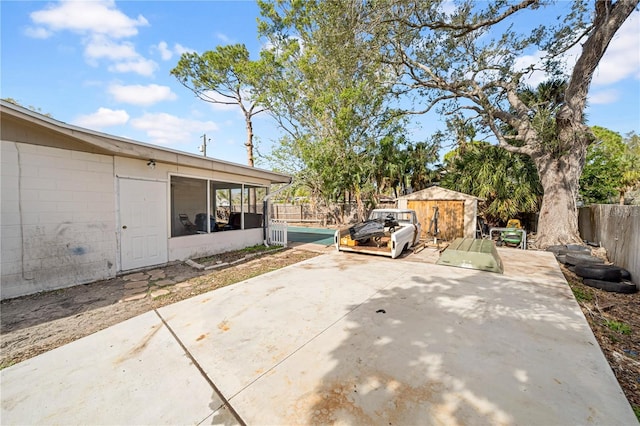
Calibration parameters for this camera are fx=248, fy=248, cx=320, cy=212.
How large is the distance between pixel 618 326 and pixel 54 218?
879 centimetres

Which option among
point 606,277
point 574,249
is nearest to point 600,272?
point 606,277

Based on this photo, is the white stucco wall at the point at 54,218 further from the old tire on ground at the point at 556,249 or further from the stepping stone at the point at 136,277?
the old tire on ground at the point at 556,249

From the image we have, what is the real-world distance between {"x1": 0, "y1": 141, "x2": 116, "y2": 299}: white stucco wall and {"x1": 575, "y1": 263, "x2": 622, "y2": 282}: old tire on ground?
31.9ft

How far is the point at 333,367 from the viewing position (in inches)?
87.9

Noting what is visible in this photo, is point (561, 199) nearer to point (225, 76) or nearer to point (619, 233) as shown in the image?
point (619, 233)

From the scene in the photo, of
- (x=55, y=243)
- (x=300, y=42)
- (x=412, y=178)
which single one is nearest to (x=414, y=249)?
(x=412, y=178)

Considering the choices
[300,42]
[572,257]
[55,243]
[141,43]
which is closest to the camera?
[55,243]

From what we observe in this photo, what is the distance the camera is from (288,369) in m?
2.22

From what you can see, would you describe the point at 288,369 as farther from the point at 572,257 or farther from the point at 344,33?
the point at 344,33

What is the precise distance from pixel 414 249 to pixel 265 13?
691 inches

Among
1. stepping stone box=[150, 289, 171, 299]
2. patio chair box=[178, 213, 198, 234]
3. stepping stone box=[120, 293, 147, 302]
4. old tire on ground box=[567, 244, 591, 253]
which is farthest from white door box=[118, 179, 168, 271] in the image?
old tire on ground box=[567, 244, 591, 253]

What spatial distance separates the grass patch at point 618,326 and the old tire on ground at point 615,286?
5.66ft

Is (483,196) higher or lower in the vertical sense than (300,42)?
lower

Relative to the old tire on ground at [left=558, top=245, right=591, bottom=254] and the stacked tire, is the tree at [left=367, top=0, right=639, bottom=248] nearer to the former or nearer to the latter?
the old tire on ground at [left=558, top=245, right=591, bottom=254]
